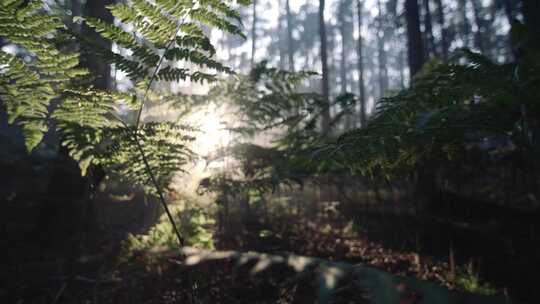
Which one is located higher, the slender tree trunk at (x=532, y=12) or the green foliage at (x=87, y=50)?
the slender tree trunk at (x=532, y=12)

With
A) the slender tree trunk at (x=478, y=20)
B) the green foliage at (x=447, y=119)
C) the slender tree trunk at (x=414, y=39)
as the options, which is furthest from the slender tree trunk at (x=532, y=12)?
the slender tree trunk at (x=478, y=20)

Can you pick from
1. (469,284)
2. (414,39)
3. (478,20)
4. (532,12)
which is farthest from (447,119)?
(478,20)

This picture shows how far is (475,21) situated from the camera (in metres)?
24.8

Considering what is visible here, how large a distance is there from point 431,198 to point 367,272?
5193mm

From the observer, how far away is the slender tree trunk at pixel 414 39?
22.2 feet

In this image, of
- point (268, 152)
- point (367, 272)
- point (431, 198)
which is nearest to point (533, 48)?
point (367, 272)

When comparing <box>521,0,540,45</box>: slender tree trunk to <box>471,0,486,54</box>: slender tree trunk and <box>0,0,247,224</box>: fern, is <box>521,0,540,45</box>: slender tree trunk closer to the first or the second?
<box>0,0,247,224</box>: fern

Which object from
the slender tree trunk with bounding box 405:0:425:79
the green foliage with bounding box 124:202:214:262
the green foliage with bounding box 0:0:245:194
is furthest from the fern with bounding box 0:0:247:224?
the slender tree trunk with bounding box 405:0:425:79

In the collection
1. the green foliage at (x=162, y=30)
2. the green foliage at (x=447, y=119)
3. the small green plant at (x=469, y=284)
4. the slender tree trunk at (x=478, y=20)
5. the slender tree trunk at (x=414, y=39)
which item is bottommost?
the small green plant at (x=469, y=284)

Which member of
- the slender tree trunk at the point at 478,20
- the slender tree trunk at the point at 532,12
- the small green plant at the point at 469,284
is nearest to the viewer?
the small green plant at the point at 469,284

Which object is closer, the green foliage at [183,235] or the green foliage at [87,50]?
the green foliage at [87,50]

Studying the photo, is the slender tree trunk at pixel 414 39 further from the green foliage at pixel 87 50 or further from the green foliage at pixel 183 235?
the green foliage at pixel 87 50

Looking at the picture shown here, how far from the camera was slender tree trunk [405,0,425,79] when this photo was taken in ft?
22.2

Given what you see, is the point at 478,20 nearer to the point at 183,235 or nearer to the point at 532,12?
the point at 532,12
